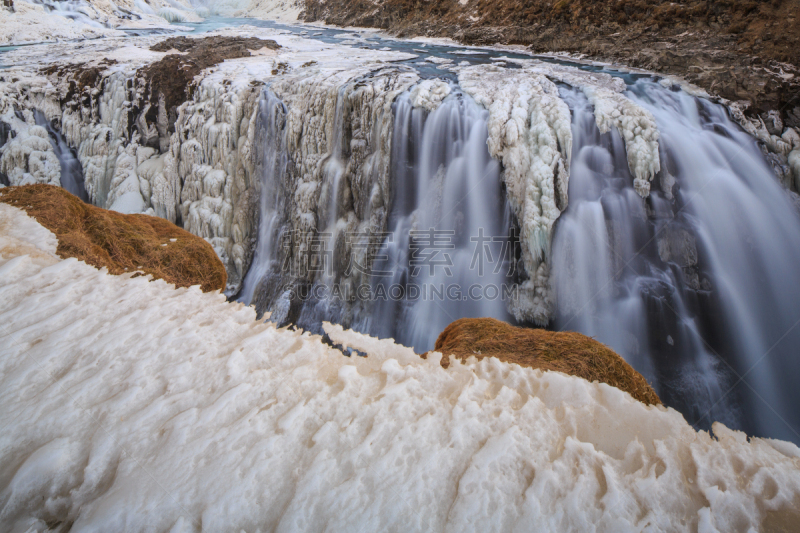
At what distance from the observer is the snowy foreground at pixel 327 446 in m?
1.10

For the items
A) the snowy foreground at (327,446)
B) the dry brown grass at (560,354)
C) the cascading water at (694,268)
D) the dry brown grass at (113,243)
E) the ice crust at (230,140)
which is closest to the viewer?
the snowy foreground at (327,446)

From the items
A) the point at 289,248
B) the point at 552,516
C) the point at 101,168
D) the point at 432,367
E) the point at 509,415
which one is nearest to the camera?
the point at 552,516

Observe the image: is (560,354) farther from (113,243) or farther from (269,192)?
(269,192)

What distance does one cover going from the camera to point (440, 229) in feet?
18.2

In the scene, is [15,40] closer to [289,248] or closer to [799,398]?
[289,248]

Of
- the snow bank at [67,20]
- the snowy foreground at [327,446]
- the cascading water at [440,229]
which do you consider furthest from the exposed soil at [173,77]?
the snow bank at [67,20]

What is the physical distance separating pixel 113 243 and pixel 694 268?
19.6ft

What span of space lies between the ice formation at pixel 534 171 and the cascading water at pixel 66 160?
8634 mm

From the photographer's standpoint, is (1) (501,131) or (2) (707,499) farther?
(1) (501,131)

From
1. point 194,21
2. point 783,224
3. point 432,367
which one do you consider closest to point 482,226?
point 783,224

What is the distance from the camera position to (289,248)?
6.55m

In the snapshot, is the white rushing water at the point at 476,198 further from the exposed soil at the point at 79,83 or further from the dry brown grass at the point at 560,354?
the dry brown grass at the point at 560,354

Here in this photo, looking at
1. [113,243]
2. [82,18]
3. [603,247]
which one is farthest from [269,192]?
[82,18]

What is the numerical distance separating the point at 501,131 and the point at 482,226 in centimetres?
136
